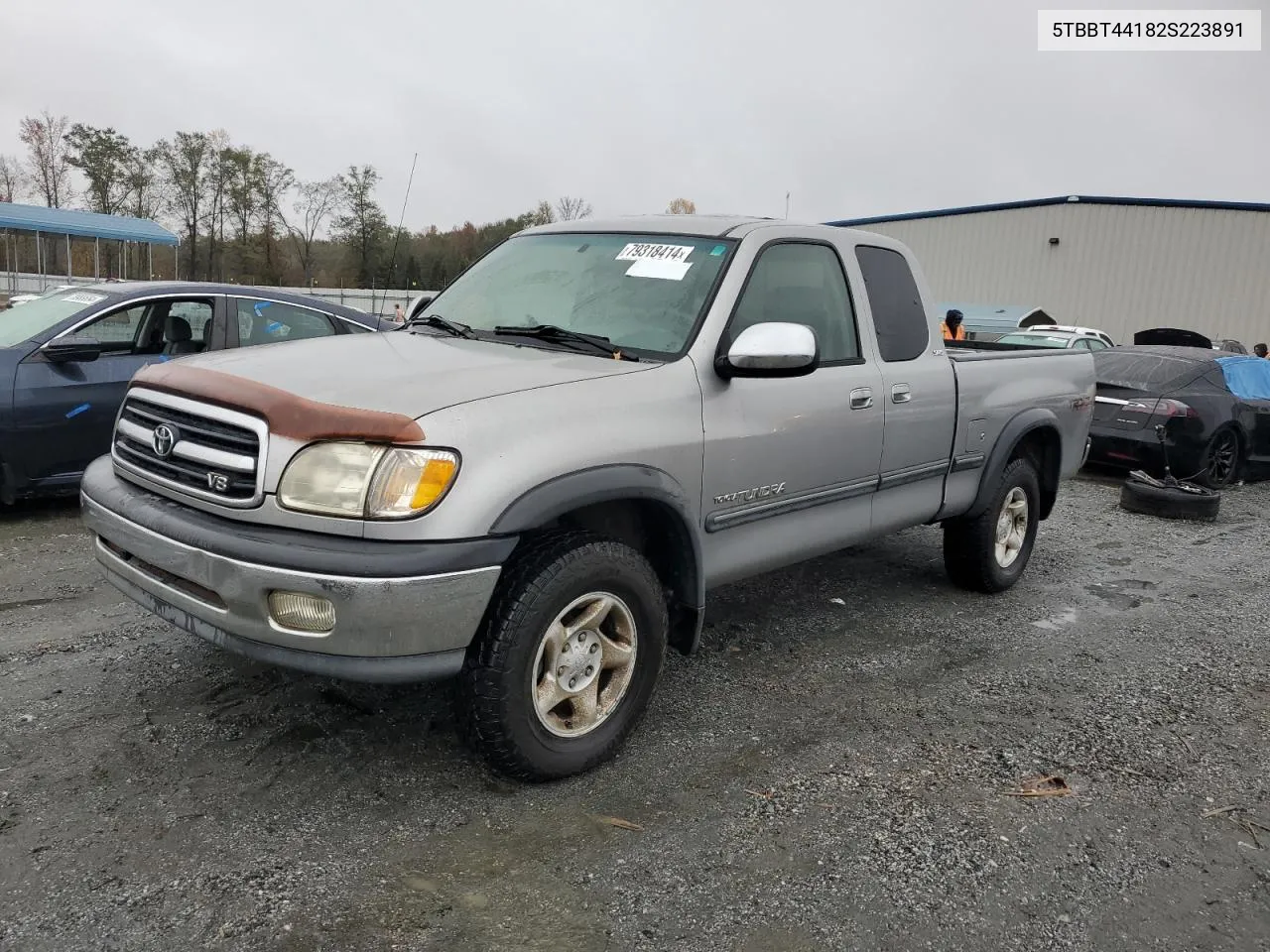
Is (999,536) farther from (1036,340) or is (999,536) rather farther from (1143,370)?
(1036,340)

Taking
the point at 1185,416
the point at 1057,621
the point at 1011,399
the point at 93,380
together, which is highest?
the point at 1011,399

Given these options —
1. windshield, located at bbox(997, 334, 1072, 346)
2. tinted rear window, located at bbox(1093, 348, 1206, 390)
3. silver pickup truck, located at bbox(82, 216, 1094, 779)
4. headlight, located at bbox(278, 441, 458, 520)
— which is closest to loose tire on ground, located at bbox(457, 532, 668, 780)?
silver pickup truck, located at bbox(82, 216, 1094, 779)

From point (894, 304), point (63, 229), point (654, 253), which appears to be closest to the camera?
point (654, 253)

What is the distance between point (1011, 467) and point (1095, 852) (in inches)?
112

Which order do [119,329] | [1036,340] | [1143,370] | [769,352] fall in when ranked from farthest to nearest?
[1036,340] → [1143,370] → [119,329] → [769,352]

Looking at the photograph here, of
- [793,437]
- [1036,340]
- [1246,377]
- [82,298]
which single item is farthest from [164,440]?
[1036,340]

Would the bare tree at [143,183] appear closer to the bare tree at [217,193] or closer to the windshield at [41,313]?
the bare tree at [217,193]

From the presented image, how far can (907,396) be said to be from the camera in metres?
4.43

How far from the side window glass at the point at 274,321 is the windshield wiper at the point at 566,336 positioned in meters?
3.52

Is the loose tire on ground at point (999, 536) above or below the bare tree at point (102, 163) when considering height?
below

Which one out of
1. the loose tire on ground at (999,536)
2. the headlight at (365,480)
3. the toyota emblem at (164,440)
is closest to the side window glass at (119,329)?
the toyota emblem at (164,440)

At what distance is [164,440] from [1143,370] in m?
9.78

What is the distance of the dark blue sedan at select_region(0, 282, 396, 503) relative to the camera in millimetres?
→ 5906

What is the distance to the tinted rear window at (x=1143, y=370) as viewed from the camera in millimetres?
9719
